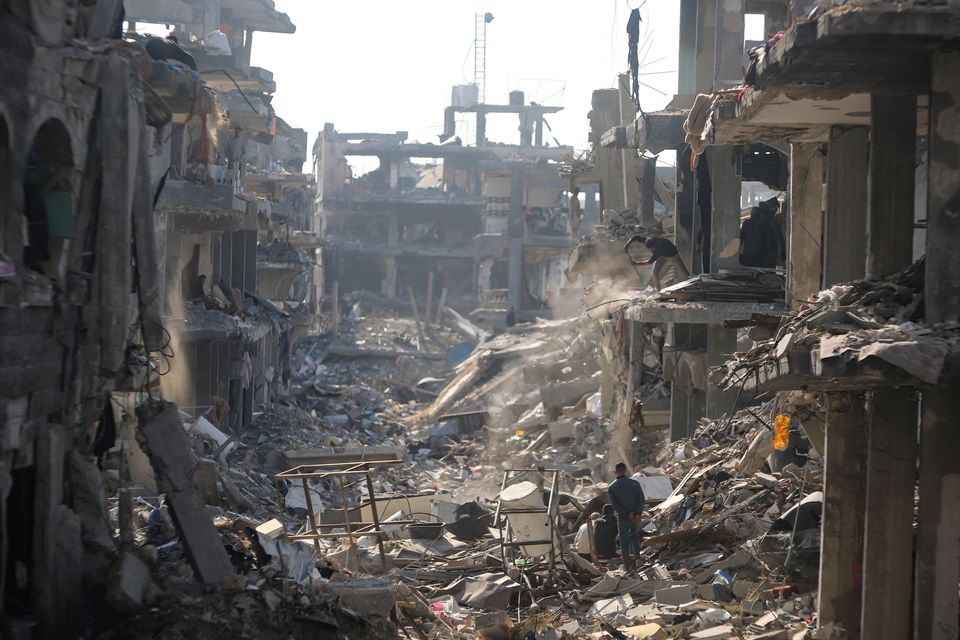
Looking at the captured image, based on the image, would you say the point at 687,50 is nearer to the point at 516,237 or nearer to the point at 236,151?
the point at 236,151

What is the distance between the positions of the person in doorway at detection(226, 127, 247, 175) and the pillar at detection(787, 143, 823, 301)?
1845 centimetres

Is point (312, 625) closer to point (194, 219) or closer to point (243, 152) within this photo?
point (194, 219)

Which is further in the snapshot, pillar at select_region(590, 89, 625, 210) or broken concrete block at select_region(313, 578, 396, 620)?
pillar at select_region(590, 89, 625, 210)

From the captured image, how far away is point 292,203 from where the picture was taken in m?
47.1

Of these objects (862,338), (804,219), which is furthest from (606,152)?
(862,338)

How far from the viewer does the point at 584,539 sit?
49.2ft

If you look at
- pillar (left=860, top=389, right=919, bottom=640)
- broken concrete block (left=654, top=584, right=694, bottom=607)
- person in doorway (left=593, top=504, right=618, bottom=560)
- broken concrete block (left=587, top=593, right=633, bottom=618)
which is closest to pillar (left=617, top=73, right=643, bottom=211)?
person in doorway (left=593, top=504, right=618, bottom=560)

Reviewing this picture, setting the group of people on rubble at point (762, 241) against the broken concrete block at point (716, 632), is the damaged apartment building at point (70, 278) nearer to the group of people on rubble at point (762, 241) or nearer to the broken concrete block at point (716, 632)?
the broken concrete block at point (716, 632)

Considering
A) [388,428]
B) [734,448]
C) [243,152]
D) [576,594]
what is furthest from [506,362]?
[576,594]

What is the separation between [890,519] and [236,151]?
24468 millimetres

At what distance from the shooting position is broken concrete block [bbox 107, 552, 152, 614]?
32.1 feet

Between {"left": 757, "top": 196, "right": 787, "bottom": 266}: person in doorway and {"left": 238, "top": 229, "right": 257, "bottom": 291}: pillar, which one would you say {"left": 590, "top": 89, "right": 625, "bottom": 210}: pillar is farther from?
{"left": 757, "top": 196, "right": 787, "bottom": 266}: person in doorway

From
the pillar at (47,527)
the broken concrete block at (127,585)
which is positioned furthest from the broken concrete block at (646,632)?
the pillar at (47,527)

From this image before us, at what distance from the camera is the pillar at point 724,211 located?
18359 mm
